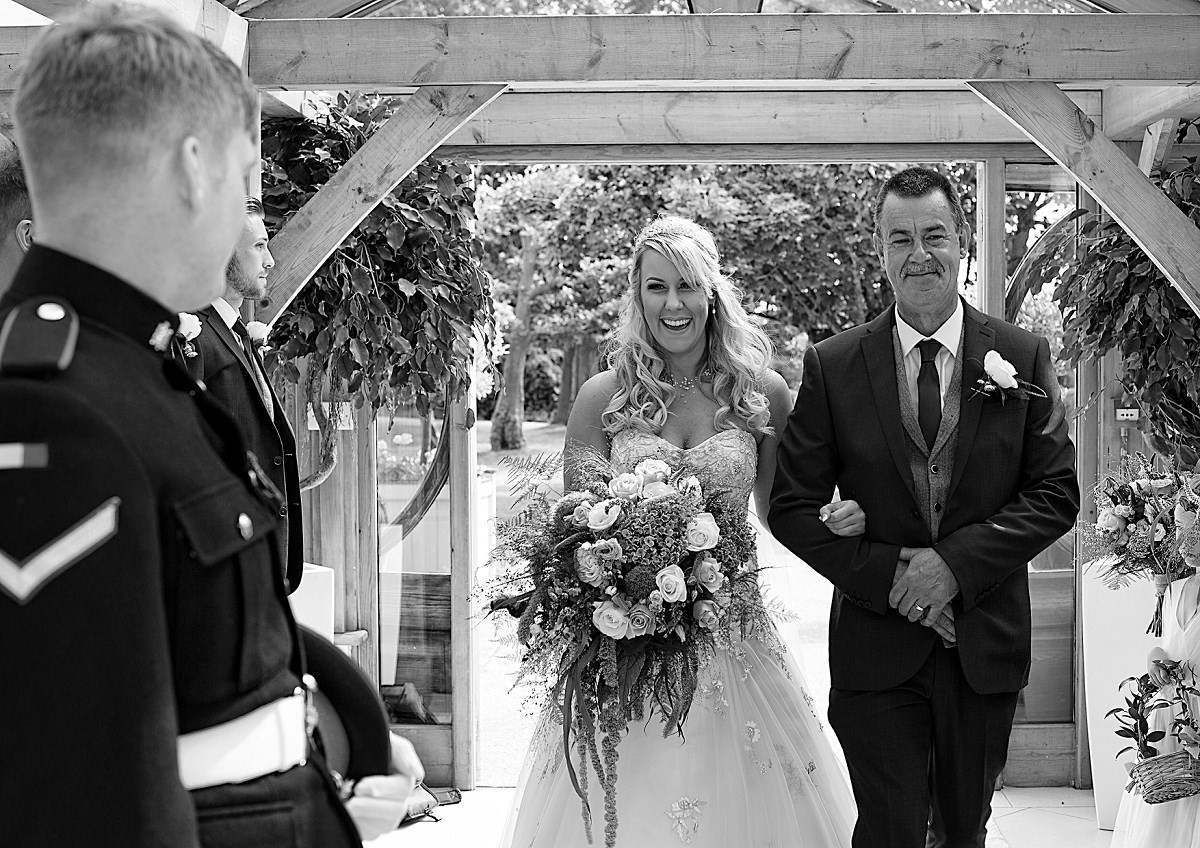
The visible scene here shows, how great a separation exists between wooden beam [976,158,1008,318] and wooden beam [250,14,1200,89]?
1.55 metres

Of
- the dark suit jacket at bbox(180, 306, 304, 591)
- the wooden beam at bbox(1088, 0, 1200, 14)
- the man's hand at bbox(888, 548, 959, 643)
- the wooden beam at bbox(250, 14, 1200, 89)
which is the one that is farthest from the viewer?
the wooden beam at bbox(1088, 0, 1200, 14)

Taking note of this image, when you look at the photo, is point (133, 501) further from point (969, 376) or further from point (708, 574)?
point (969, 376)

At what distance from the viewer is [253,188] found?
138 inches

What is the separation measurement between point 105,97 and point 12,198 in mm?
1195

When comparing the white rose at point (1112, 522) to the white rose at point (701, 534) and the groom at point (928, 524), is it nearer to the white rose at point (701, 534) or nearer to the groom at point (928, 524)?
the groom at point (928, 524)

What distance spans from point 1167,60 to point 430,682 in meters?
3.52

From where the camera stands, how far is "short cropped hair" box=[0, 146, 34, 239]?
2148mm

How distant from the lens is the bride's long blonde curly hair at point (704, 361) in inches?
132

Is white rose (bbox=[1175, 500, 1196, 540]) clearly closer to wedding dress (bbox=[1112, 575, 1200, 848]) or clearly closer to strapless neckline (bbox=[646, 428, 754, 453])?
wedding dress (bbox=[1112, 575, 1200, 848])

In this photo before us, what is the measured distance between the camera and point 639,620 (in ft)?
9.21

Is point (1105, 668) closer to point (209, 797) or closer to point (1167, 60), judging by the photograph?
point (1167, 60)

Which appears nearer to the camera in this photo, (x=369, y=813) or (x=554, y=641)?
(x=369, y=813)

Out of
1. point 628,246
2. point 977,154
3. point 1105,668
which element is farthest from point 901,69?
point 628,246

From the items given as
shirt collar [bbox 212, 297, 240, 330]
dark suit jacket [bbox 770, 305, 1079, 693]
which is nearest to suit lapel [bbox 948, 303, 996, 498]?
dark suit jacket [bbox 770, 305, 1079, 693]
